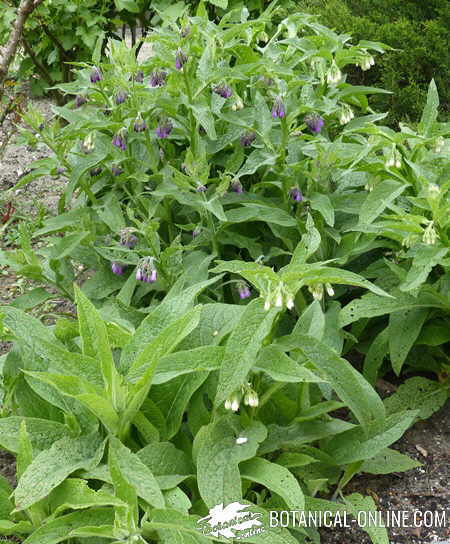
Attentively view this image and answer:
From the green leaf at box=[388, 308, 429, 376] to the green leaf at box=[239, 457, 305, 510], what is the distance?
0.70 metres

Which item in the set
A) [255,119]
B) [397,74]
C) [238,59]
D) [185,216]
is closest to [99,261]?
[185,216]

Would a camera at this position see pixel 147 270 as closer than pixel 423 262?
No

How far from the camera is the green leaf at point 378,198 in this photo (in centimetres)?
266

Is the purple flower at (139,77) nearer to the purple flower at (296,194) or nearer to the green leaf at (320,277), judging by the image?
the purple flower at (296,194)

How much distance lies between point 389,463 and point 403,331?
1.58 feet

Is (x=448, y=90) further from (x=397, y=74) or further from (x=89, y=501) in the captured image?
(x=89, y=501)

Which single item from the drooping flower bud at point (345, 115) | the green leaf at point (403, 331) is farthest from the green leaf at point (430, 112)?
the green leaf at point (403, 331)

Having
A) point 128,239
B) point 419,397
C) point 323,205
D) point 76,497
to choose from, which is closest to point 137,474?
point 76,497

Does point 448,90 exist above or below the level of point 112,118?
Answer: below

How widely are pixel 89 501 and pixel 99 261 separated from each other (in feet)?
4.86

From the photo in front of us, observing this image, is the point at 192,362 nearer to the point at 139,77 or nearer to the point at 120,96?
the point at 120,96

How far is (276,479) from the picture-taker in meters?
2.05

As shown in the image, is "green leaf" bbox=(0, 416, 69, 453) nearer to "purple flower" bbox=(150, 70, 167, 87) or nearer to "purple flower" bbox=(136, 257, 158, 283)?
"purple flower" bbox=(136, 257, 158, 283)

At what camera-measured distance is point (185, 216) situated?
3.40 m
